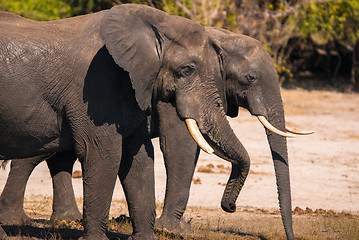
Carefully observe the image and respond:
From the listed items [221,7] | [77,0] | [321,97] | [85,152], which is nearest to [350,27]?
[321,97]

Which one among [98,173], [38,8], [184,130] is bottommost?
[98,173]

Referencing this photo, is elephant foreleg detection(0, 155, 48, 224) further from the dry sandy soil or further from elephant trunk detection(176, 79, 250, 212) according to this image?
elephant trunk detection(176, 79, 250, 212)

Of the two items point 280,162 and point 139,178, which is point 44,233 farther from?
point 280,162

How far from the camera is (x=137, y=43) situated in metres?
5.82

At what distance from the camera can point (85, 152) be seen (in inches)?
233

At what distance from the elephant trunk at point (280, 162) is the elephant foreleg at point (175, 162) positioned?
41.4 inches

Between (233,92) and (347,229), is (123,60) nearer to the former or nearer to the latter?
(233,92)

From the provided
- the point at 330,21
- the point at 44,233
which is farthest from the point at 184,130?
the point at 330,21

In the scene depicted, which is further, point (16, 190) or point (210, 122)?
point (16, 190)

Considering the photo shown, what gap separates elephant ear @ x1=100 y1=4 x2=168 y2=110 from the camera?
5723 millimetres

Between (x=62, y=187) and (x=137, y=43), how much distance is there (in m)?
2.80

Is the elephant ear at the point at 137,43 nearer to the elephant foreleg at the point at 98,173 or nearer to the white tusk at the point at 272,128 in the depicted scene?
the elephant foreleg at the point at 98,173

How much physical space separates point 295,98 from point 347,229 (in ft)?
40.1

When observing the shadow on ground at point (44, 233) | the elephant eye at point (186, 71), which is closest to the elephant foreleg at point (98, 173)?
the shadow on ground at point (44, 233)
